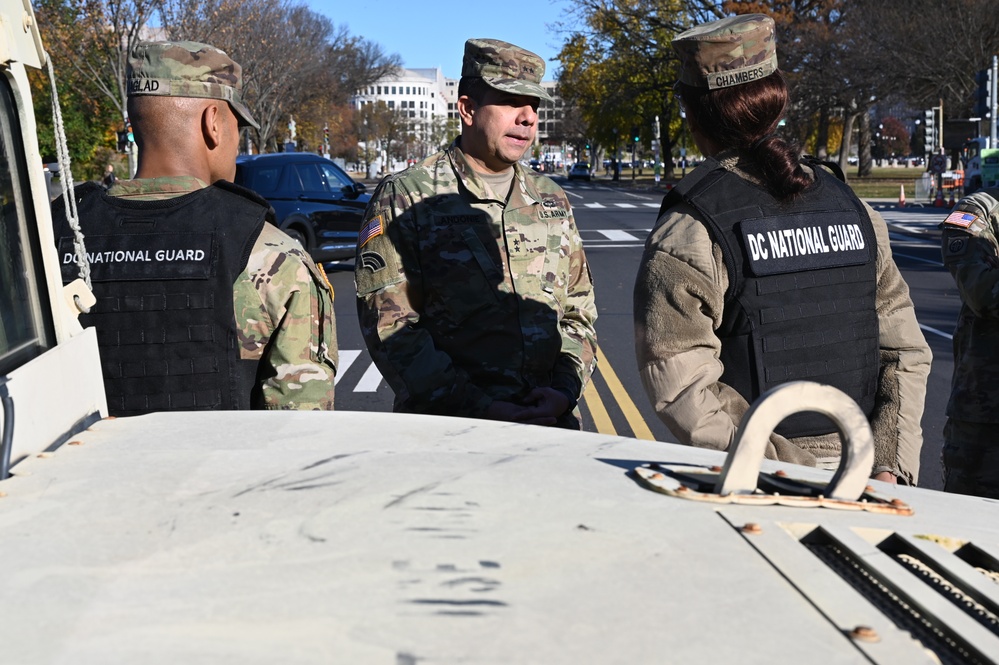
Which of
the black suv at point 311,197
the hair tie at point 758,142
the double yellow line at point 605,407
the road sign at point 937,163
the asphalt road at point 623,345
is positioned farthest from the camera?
the road sign at point 937,163

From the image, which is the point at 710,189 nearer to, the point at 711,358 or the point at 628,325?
the point at 711,358

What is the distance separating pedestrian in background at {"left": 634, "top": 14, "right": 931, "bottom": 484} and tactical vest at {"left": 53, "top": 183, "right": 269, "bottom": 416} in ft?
3.43

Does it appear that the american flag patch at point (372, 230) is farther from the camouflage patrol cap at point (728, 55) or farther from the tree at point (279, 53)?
the tree at point (279, 53)

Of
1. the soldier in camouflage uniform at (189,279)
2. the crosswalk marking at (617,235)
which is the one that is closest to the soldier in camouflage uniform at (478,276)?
the soldier in camouflage uniform at (189,279)

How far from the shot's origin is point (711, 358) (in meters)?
2.55

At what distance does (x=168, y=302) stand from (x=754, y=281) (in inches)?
57.5

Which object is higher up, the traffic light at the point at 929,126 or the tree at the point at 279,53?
the tree at the point at 279,53

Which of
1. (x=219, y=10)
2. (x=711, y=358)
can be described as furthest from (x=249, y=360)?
(x=219, y=10)

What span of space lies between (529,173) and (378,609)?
9.47 feet

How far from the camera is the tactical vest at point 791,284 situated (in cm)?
254

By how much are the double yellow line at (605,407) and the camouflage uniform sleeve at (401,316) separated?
10.2 ft

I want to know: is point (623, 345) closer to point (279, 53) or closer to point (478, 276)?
point (478, 276)

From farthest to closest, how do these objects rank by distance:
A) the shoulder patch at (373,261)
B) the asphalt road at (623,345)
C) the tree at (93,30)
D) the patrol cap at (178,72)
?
the tree at (93,30)
the asphalt road at (623,345)
the shoulder patch at (373,261)
the patrol cap at (178,72)

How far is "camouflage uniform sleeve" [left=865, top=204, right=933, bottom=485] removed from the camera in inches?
108
